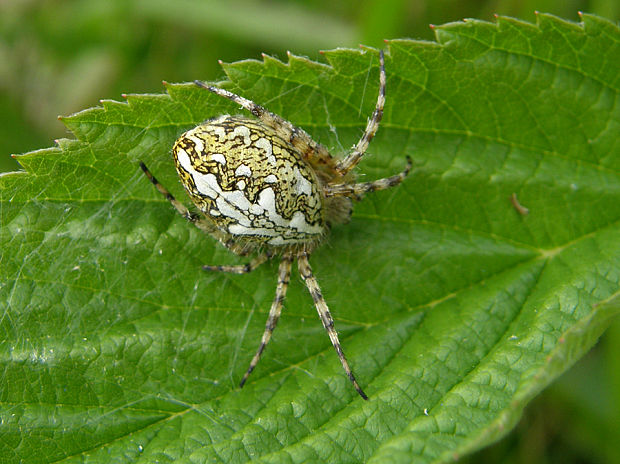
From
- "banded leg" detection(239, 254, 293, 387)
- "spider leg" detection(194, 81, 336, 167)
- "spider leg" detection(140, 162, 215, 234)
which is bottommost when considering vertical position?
"banded leg" detection(239, 254, 293, 387)

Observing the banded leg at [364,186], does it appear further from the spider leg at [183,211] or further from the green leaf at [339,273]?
the spider leg at [183,211]

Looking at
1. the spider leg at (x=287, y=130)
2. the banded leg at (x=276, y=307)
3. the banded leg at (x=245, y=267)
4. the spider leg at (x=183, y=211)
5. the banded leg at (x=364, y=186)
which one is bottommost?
the banded leg at (x=276, y=307)

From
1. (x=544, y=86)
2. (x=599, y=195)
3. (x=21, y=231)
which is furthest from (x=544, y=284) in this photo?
(x=21, y=231)

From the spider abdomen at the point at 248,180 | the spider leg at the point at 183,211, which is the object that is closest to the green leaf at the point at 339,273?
the spider leg at the point at 183,211

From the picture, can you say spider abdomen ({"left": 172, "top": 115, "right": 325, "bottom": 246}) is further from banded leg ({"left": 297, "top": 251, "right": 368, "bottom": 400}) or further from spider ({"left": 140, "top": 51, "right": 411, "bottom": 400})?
banded leg ({"left": 297, "top": 251, "right": 368, "bottom": 400})

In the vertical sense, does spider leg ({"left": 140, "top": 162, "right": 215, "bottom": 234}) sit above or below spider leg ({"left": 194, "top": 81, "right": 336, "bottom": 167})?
below

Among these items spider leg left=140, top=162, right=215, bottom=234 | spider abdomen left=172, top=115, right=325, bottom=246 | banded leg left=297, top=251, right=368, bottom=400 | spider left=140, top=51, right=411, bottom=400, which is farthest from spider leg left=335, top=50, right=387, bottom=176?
spider leg left=140, top=162, right=215, bottom=234
